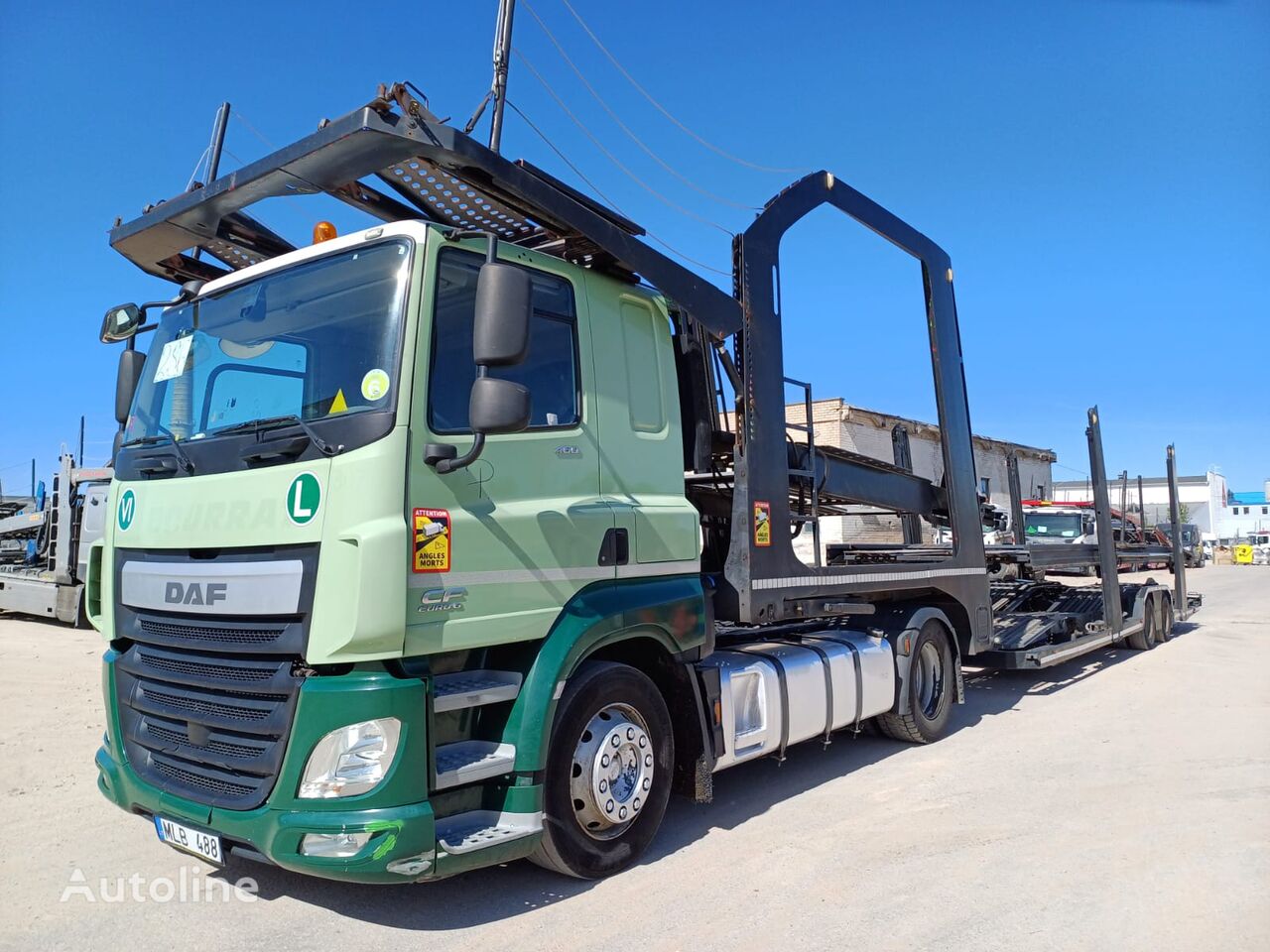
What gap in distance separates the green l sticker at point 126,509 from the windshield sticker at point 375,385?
1.48 metres

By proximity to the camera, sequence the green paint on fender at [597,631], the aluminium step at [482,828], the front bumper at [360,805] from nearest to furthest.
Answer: the front bumper at [360,805] < the aluminium step at [482,828] < the green paint on fender at [597,631]

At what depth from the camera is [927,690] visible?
7156 mm

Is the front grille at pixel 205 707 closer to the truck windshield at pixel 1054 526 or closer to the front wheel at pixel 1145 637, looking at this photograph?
the front wheel at pixel 1145 637

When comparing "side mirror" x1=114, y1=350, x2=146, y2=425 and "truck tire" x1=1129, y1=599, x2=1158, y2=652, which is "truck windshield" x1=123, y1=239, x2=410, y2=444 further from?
"truck tire" x1=1129, y1=599, x2=1158, y2=652

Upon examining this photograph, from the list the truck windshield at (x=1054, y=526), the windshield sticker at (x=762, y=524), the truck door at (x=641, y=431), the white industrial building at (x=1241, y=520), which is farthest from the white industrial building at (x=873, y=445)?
the white industrial building at (x=1241, y=520)

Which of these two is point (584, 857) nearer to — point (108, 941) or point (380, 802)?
point (380, 802)

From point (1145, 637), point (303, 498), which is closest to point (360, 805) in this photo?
point (303, 498)

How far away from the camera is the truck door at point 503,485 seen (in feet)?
11.5

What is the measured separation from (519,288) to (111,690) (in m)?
2.68

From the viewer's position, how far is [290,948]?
3443 mm

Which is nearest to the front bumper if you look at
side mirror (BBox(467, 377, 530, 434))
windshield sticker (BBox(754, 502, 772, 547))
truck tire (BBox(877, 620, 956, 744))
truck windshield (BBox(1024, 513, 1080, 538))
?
side mirror (BBox(467, 377, 530, 434))

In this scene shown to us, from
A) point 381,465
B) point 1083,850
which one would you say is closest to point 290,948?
point 381,465

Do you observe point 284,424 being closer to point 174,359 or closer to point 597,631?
A: point 174,359

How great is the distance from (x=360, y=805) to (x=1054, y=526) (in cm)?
1835
